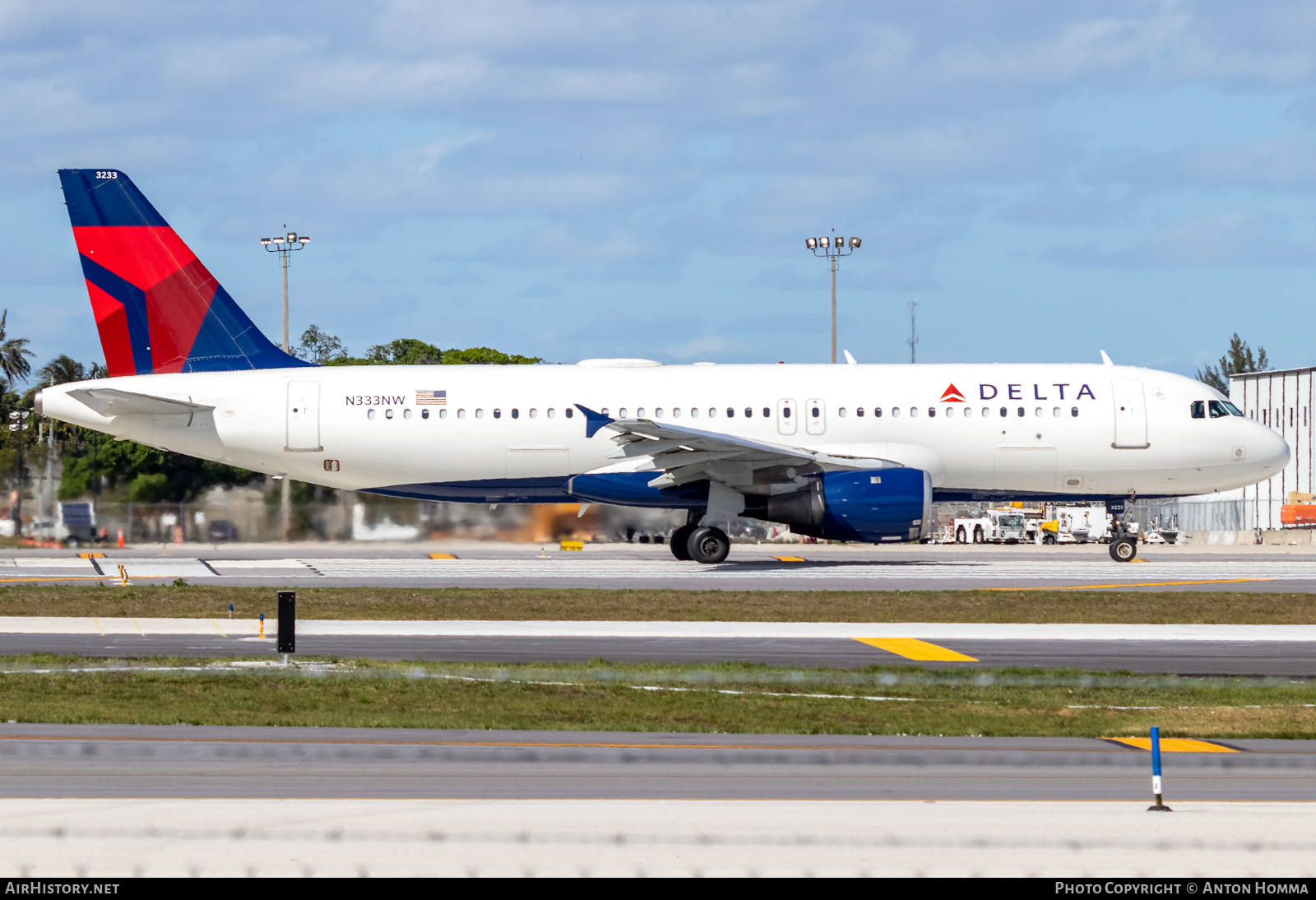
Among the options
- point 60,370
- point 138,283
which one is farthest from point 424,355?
point 138,283

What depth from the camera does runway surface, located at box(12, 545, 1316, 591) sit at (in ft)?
98.9

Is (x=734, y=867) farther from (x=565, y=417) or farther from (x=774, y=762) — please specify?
(x=565, y=417)

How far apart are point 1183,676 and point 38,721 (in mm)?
13021

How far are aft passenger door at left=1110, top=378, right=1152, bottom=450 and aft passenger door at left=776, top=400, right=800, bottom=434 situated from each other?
797 cm

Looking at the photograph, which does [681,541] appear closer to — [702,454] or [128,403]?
[702,454]

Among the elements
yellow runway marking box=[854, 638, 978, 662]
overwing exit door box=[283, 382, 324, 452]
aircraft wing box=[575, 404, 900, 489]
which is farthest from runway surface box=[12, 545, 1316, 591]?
yellow runway marking box=[854, 638, 978, 662]

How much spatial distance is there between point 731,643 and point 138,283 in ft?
71.7

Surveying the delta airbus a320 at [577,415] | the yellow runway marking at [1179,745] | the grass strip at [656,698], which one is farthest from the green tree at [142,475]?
the yellow runway marking at [1179,745]

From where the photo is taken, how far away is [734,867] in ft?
27.5

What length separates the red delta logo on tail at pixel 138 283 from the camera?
3572 cm

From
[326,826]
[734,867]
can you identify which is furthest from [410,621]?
[734,867]

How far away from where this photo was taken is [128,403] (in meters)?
34.6

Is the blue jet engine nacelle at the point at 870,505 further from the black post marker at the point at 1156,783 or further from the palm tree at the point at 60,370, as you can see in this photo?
the palm tree at the point at 60,370

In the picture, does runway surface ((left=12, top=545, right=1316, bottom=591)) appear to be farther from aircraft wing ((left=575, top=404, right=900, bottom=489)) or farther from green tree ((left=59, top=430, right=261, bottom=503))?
aircraft wing ((left=575, top=404, right=900, bottom=489))
